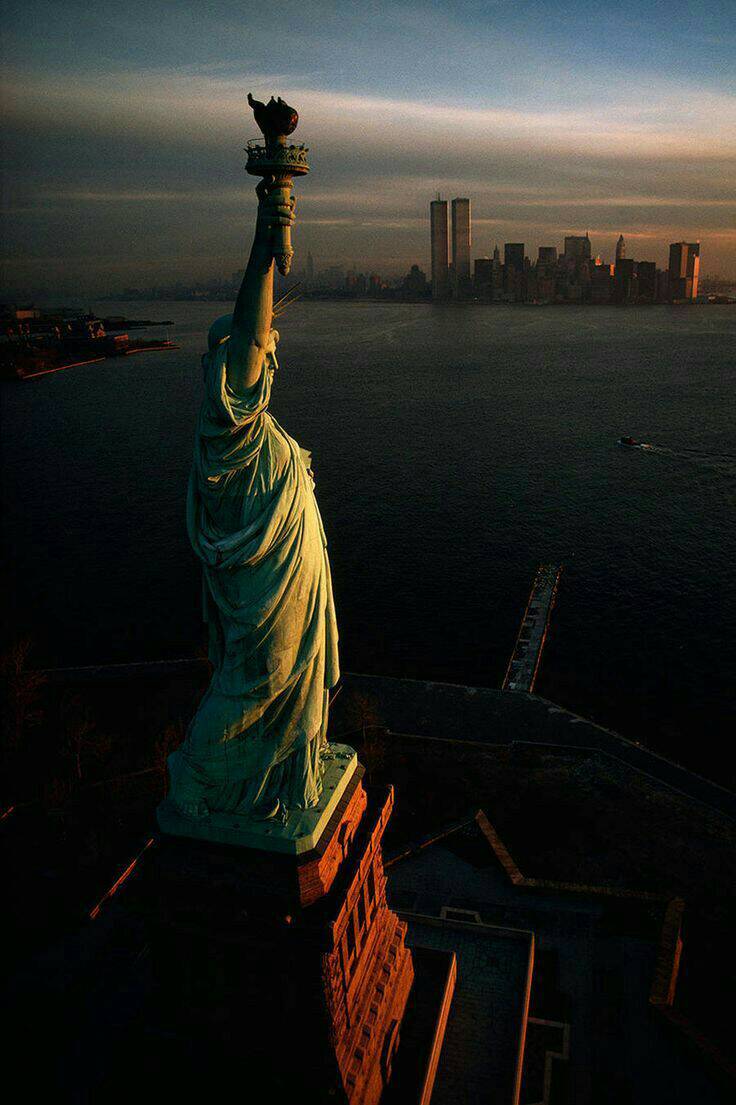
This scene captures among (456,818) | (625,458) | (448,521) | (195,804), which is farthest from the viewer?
(625,458)

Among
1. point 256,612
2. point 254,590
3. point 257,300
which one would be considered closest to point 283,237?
point 257,300

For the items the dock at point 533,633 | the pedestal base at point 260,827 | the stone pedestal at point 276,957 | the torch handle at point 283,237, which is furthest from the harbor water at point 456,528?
the torch handle at point 283,237

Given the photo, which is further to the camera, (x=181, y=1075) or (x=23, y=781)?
(x=23, y=781)

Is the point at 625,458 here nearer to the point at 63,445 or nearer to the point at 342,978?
the point at 63,445

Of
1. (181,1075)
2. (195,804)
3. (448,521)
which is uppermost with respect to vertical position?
(195,804)

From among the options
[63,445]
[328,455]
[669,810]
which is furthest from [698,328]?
[669,810]

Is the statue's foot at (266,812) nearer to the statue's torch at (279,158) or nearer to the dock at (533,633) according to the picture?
the statue's torch at (279,158)
